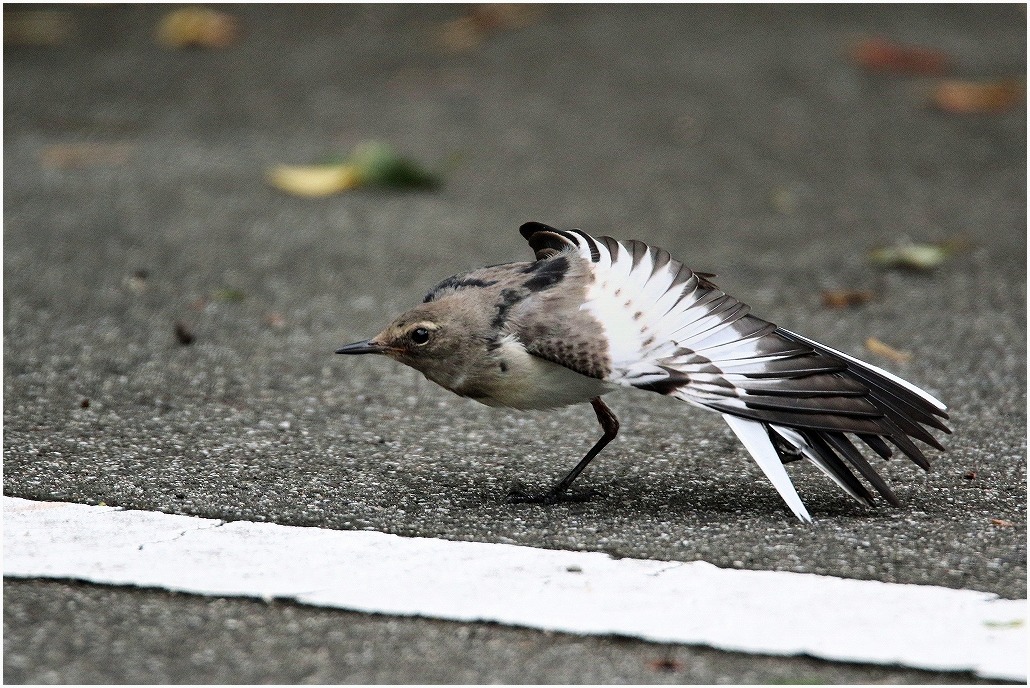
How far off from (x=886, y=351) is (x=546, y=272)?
1.98 m

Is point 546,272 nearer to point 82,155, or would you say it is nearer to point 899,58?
point 82,155

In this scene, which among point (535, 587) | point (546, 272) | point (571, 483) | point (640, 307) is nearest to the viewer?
point (535, 587)

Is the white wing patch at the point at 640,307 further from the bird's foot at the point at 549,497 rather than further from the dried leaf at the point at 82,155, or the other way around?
the dried leaf at the point at 82,155

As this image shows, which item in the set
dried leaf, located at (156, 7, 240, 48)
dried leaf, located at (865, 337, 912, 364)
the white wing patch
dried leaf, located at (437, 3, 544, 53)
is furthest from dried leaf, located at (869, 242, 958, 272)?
dried leaf, located at (156, 7, 240, 48)

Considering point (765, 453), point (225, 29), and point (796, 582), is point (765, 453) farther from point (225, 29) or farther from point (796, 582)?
point (225, 29)

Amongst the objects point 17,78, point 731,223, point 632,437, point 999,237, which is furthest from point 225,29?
point 632,437

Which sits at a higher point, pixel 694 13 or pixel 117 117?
pixel 694 13

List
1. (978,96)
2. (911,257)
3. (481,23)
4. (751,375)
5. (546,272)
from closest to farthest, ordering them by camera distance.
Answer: (751,375)
(546,272)
(911,257)
(978,96)
(481,23)

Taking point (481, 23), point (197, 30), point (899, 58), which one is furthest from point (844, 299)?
point (197, 30)

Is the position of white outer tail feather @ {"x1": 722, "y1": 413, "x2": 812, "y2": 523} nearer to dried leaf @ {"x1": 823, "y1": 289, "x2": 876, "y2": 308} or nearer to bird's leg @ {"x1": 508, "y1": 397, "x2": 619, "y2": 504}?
bird's leg @ {"x1": 508, "y1": 397, "x2": 619, "y2": 504}

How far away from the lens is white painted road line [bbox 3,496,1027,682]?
267 centimetres

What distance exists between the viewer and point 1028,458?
12.7 ft

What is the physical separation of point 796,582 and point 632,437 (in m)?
1.31

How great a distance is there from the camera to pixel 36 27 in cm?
1021
